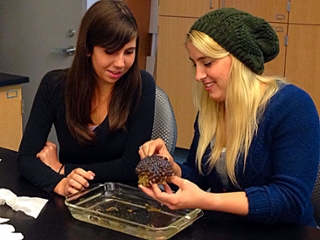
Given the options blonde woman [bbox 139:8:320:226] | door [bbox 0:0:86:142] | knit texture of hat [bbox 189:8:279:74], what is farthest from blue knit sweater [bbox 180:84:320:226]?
door [bbox 0:0:86:142]

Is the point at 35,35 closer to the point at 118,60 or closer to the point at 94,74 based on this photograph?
the point at 94,74

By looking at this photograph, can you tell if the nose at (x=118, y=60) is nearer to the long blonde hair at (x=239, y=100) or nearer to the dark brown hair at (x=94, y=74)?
the dark brown hair at (x=94, y=74)

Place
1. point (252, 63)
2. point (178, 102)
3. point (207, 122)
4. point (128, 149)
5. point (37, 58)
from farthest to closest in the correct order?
point (178, 102) < point (37, 58) < point (128, 149) < point (207, 122) < point (252, 63)

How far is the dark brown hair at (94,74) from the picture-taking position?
5.27ft

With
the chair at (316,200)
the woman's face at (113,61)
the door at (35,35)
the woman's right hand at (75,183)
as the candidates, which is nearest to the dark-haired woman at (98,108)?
the woman's face at (113,61)

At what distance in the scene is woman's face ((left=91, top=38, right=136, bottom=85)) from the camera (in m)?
1.63

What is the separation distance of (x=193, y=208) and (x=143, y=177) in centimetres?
14

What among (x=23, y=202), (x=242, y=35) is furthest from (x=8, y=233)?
(x=242, y=35)

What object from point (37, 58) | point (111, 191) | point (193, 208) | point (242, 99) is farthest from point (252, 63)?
point (37, 58)

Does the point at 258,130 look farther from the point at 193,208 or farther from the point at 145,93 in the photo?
the point at 145,93

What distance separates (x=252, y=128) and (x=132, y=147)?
0.44m

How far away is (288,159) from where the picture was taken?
1308mm

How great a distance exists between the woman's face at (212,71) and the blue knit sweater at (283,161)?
143mm

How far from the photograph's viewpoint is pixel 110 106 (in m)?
1.73
